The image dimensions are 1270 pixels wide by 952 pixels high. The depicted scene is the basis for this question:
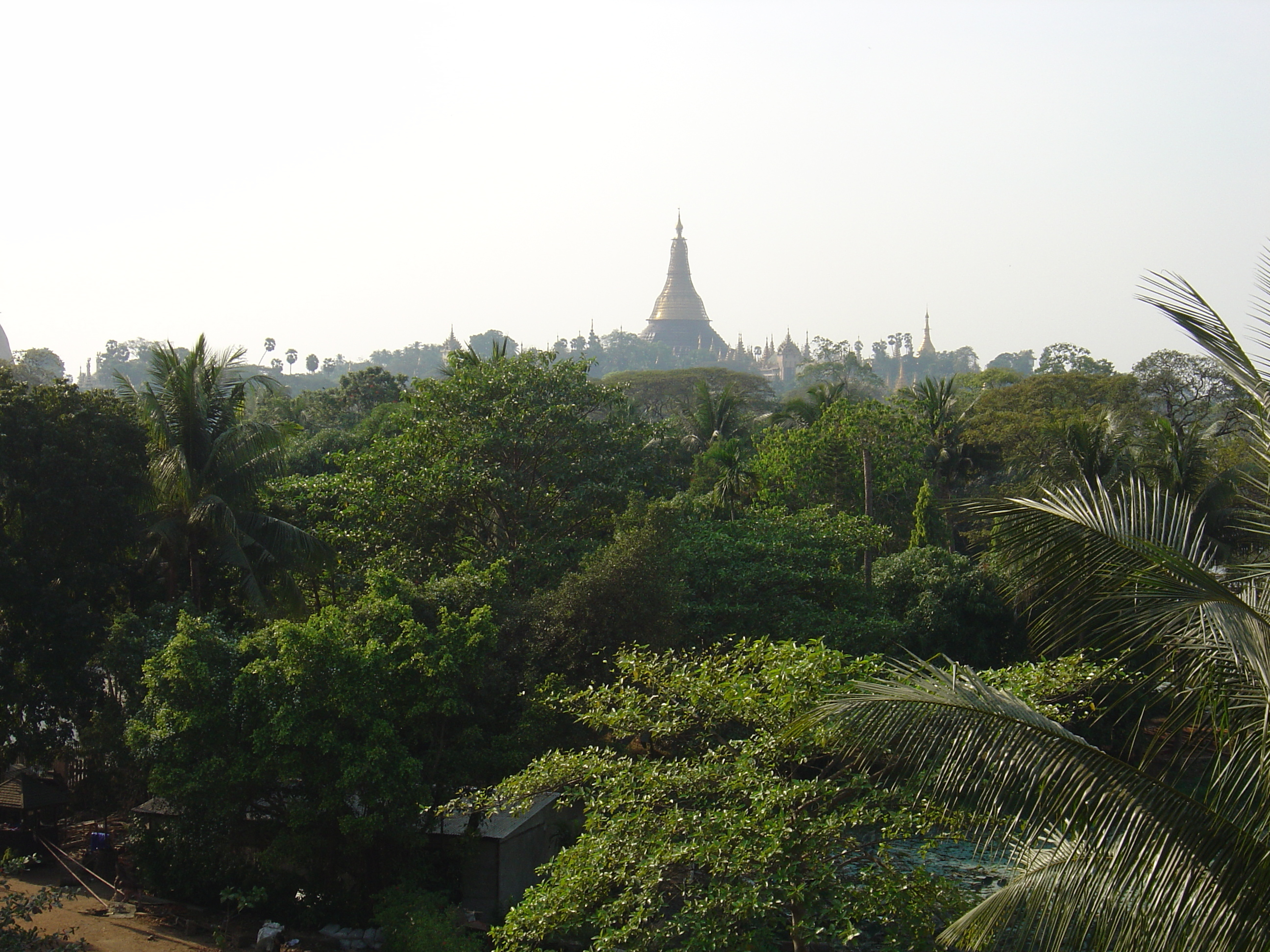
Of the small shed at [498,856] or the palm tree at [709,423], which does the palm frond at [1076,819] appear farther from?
the palm tree at [709,423]

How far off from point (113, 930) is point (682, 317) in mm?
121287

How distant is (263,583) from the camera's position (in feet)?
53.2

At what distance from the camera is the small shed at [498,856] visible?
1183 cm

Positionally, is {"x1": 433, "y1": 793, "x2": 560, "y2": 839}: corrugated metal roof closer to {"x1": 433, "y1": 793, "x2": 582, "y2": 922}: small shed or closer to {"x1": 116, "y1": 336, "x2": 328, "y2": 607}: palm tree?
{"x1": 433, "y1": 793, "x2": 582, "y2": 922}: small shed

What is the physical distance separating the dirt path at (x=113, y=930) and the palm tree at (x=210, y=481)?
15.0 ft

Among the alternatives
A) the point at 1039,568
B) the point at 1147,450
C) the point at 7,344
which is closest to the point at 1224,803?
the point at 1039,568

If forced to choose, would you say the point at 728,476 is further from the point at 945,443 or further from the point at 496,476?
the point at 945,443

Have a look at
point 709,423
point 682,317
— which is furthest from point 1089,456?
point 682,317

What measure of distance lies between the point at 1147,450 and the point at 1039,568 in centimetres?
1674

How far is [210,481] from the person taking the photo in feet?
52.2

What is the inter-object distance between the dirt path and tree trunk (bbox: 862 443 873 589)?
12.4m

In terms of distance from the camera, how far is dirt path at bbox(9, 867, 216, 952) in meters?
11.5

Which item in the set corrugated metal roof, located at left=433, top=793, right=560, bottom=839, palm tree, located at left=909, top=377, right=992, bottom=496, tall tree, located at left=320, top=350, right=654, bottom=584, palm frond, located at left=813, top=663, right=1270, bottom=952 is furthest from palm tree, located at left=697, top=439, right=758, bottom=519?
palm frond, located at left=813, top=663, right=1270, bottom=952

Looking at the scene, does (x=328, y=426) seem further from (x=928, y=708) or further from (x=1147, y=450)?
(x=928, y=708)
